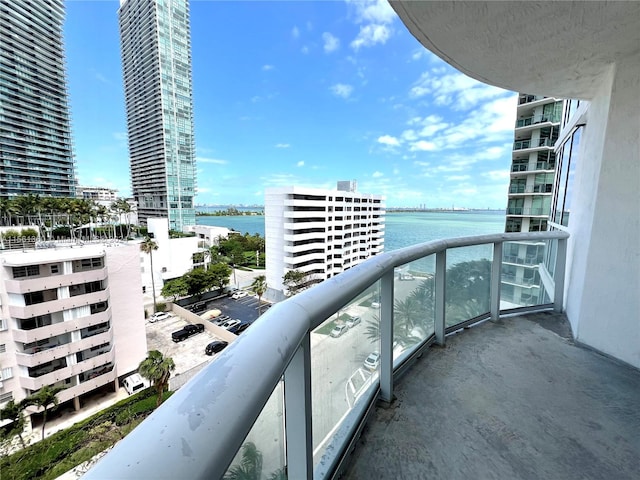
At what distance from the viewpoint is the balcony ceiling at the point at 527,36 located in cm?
188

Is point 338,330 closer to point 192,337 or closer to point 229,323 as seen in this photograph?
point 192,337

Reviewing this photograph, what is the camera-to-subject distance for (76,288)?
13.9m

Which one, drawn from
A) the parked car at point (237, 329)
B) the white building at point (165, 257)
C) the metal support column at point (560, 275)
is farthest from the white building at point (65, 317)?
the metal support column at point (560, 275)

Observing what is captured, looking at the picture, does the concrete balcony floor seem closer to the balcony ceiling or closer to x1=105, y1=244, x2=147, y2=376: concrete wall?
the balcony ceiling

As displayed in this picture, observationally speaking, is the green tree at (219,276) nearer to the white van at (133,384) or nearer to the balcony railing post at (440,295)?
the white van at (133,384)

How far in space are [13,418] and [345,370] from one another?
731 inches

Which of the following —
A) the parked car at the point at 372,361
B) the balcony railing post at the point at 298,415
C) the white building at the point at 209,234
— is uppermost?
the balcony railing post at the point at 298,415

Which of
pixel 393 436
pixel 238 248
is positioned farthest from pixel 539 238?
pixel 238 248

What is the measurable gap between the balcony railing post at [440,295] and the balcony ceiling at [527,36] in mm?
1788

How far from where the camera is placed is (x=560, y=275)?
3.59 m

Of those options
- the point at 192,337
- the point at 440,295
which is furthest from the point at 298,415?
the point at 192,337

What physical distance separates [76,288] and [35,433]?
807 centimetres

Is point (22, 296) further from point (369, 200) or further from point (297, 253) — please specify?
point (369, 200)

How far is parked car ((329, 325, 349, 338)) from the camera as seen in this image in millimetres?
1479
